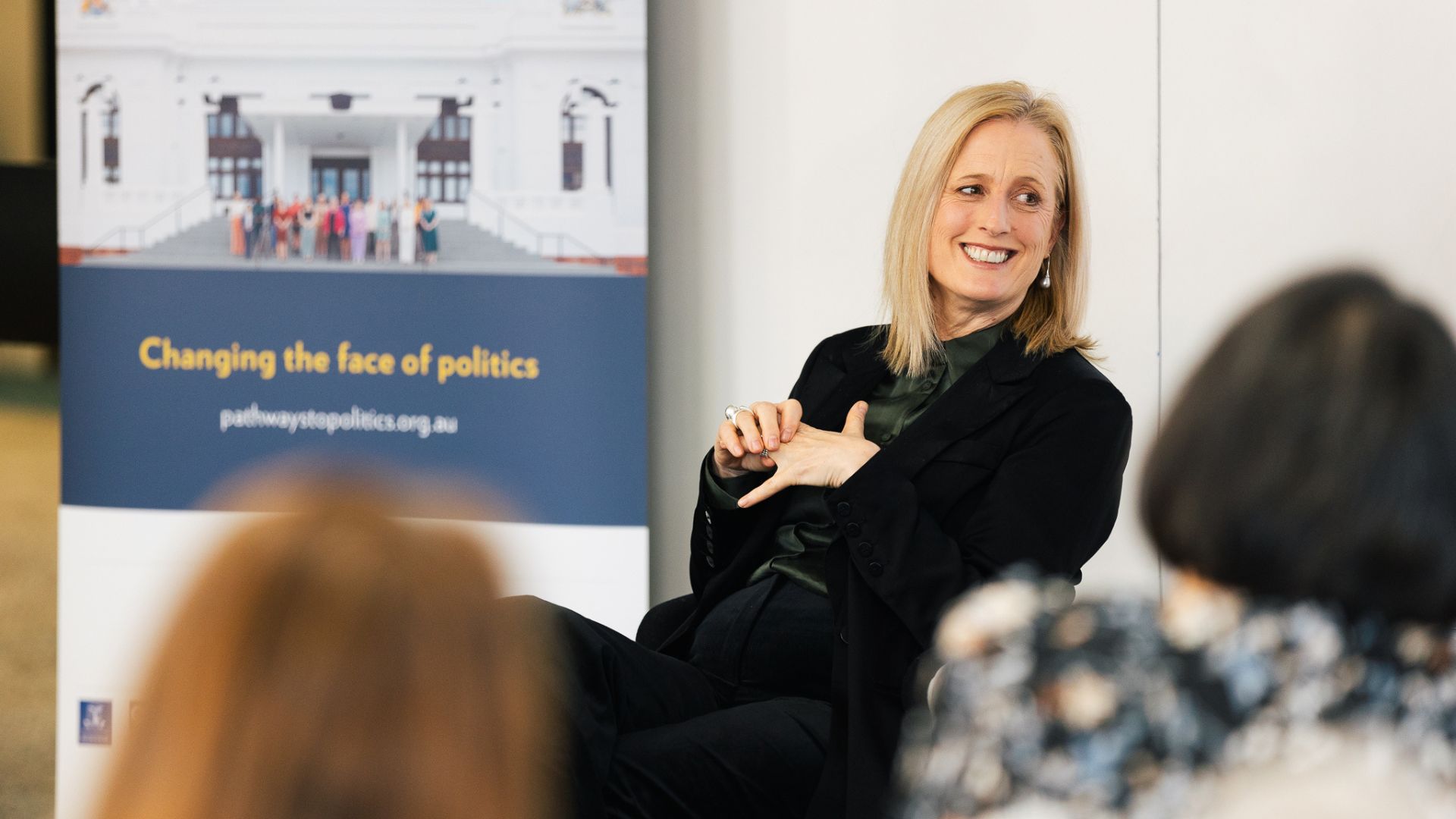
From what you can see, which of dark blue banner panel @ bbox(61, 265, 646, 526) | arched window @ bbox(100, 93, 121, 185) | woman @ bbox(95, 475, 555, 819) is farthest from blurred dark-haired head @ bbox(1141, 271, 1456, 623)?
arched window @ bbox(100, 93, 121, 185)

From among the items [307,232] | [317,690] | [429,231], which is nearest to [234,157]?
[307,232]

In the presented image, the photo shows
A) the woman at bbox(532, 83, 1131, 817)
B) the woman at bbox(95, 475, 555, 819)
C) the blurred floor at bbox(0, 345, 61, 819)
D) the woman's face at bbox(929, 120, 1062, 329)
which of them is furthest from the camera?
the blurred floor at bbox(0, 345, 61, 819)

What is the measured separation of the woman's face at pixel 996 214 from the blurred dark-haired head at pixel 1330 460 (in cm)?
135

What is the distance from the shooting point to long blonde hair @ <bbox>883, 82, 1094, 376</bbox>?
230cm

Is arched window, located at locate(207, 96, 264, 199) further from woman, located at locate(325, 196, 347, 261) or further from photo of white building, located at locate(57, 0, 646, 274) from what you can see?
woman, located at locate(325, 196, 347, 261)

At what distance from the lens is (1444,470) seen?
3.02 ft

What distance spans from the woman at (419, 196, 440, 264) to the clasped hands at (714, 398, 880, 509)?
136 cm

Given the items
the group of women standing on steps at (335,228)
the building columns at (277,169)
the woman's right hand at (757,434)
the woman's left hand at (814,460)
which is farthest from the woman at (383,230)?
the woman's left hand at (814,460)

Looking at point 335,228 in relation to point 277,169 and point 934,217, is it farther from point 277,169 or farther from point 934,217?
point 934,217

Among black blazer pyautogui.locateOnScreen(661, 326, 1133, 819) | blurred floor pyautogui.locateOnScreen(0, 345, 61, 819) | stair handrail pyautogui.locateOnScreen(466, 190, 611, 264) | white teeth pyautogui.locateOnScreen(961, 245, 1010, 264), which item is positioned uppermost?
stair handrail pyautogui.locateOnScreen(466, 190, 611, 264)

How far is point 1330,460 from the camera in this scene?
91 centimetres

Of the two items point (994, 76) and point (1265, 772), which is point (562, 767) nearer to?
point (1265, 772)

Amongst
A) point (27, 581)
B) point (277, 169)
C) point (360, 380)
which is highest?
point (277, 169)

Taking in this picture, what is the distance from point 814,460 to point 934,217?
0.52 m
